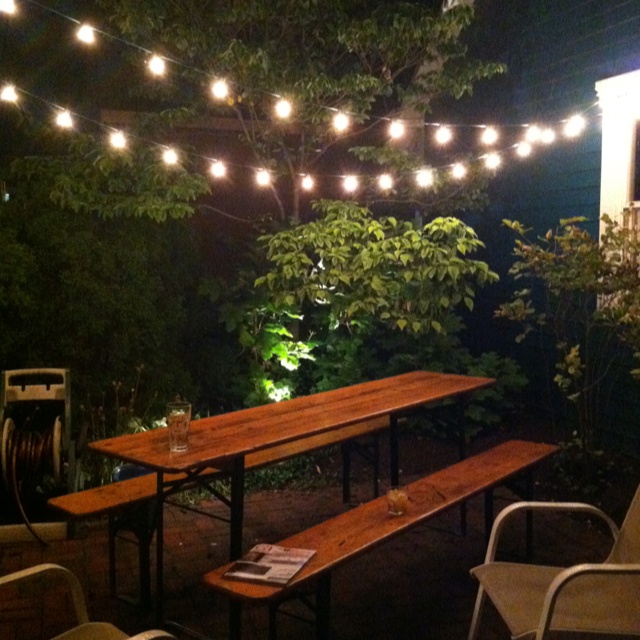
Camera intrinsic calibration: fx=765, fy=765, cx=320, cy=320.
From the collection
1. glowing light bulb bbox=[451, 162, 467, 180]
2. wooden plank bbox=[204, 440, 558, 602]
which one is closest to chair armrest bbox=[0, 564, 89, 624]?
wooden plank bbox=[204, 440, 558, 602]

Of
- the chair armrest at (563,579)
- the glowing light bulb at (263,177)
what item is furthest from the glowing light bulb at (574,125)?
the chair armrest at (563,579)

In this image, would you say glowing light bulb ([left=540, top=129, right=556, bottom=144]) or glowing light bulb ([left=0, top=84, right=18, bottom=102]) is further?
glowing light bulb ([left=540, top=129, right=556, bottom=144])

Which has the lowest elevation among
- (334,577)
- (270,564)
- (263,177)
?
(334,577)

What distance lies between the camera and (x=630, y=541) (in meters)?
3.12

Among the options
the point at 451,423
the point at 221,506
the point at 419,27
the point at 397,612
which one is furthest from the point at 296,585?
the point at 419,27

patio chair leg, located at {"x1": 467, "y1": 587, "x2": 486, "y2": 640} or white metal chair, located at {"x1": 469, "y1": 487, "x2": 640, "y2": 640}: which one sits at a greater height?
white metal chair, located at {"x1": 469, "y1": 487, "x2": 640, "y2": 640}

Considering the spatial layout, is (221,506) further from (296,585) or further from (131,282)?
(296,585)

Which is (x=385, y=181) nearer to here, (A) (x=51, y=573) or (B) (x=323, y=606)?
Answer: (B) (x=323, y=606)

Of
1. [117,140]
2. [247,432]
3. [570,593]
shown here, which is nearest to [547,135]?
[117,140]

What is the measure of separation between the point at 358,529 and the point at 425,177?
13.4ft

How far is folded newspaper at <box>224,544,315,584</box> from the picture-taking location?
2.76 meters

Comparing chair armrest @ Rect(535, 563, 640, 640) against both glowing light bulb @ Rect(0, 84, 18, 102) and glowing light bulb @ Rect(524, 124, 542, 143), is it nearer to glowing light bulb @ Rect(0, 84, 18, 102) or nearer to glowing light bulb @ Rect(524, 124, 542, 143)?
glowing light bulb @ Rect(0, 84, 18, 102)

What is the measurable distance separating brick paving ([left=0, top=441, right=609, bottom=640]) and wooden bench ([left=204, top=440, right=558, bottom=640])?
0.38m

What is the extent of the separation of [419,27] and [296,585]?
4740 mm
